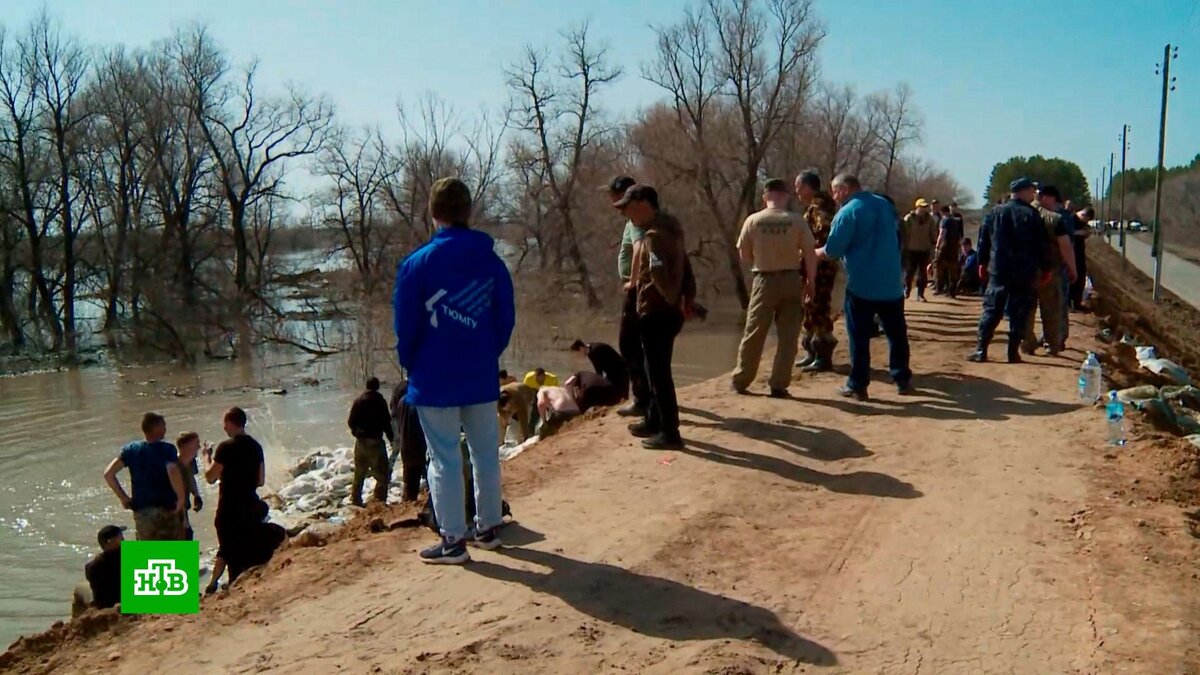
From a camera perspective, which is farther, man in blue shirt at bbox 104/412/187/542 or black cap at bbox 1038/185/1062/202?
black cap at bbox 1038/185/1062/202

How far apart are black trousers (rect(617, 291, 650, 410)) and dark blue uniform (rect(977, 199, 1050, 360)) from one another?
13.1 ft

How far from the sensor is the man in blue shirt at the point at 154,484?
777cm

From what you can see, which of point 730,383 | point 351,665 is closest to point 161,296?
point 730,383

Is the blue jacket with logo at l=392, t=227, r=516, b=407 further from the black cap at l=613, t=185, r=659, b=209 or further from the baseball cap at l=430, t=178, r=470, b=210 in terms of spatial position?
the black cap at l=613, t=185, r=659, b=209

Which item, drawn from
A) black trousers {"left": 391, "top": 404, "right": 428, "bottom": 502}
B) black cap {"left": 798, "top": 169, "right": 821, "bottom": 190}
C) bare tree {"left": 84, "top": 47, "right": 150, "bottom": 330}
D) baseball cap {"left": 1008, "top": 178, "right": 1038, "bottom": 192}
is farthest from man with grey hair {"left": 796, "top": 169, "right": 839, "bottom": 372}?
bare tree {"left": 84, "top": 47, "right": 150, "bottom": 330}

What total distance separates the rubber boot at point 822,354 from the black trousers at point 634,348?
8.20ft

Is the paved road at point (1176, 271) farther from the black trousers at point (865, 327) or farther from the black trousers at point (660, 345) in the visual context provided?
the black trousers at point (660, 345)

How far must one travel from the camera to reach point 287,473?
17297 mm

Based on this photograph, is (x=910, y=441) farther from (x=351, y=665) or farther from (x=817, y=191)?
(x=351, y=665)

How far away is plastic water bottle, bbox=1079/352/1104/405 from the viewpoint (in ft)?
25.7

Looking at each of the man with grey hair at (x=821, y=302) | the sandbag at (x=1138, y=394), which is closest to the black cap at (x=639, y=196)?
the man with grey hair at (x=821, y=302)

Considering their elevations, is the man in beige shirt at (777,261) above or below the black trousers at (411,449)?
above

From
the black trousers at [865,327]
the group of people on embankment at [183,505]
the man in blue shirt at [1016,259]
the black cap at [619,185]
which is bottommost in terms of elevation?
the group of people on embankment at [183,505]

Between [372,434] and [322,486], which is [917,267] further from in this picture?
[322,486]
